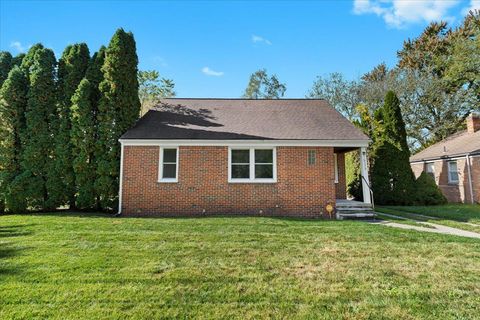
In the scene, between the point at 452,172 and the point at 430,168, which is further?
the point at 430,168

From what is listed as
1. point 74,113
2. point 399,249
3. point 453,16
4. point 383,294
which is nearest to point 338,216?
point 399,249

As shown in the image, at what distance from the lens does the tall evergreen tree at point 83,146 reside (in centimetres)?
1127

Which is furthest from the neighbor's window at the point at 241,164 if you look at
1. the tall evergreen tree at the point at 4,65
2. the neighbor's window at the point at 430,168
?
the neighbor's window at the point at 430,168

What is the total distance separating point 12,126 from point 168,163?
276 inches

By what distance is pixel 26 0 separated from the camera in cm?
961

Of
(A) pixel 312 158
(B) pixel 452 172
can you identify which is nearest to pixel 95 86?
(A) pixel 312 158

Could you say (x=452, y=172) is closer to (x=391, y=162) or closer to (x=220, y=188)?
(x=391, y=162)

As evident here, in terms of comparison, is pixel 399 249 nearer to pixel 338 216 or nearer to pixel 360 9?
pixel 338 216

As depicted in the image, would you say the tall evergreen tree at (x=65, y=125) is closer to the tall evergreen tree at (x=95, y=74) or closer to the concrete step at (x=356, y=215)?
the tall evergreen tree at (x=95, y=74)

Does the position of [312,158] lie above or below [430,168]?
below

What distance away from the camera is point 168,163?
11008 millimetres

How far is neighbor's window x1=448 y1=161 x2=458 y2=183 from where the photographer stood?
59.6 ft

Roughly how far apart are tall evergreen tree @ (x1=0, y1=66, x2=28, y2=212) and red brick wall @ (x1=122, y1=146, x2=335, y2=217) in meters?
4.82

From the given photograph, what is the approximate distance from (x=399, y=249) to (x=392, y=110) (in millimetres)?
12775
